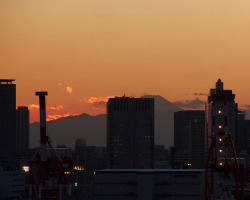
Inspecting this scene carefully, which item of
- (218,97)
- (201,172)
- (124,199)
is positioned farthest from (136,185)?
(218,97)

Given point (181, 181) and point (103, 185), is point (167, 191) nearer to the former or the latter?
point (181, 181)

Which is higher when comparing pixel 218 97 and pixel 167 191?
pixel 218 97

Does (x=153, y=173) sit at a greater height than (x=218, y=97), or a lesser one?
lesser

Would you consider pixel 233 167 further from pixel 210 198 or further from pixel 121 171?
pixel 121 171

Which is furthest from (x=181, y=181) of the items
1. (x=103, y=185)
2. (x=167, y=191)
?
(x=103, y=185)

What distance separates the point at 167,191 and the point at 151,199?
563 centimetres

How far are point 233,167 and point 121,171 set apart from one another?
28.8 m

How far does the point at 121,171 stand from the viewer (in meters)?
198

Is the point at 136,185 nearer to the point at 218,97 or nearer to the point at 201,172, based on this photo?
the point at 201,172

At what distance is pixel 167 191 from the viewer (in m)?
196

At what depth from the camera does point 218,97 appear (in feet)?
617

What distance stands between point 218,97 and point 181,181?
80.8 feet

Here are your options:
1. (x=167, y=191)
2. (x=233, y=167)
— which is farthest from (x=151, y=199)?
(x=233, y=167)

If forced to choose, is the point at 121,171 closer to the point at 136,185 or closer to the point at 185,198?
the point at 136,185
